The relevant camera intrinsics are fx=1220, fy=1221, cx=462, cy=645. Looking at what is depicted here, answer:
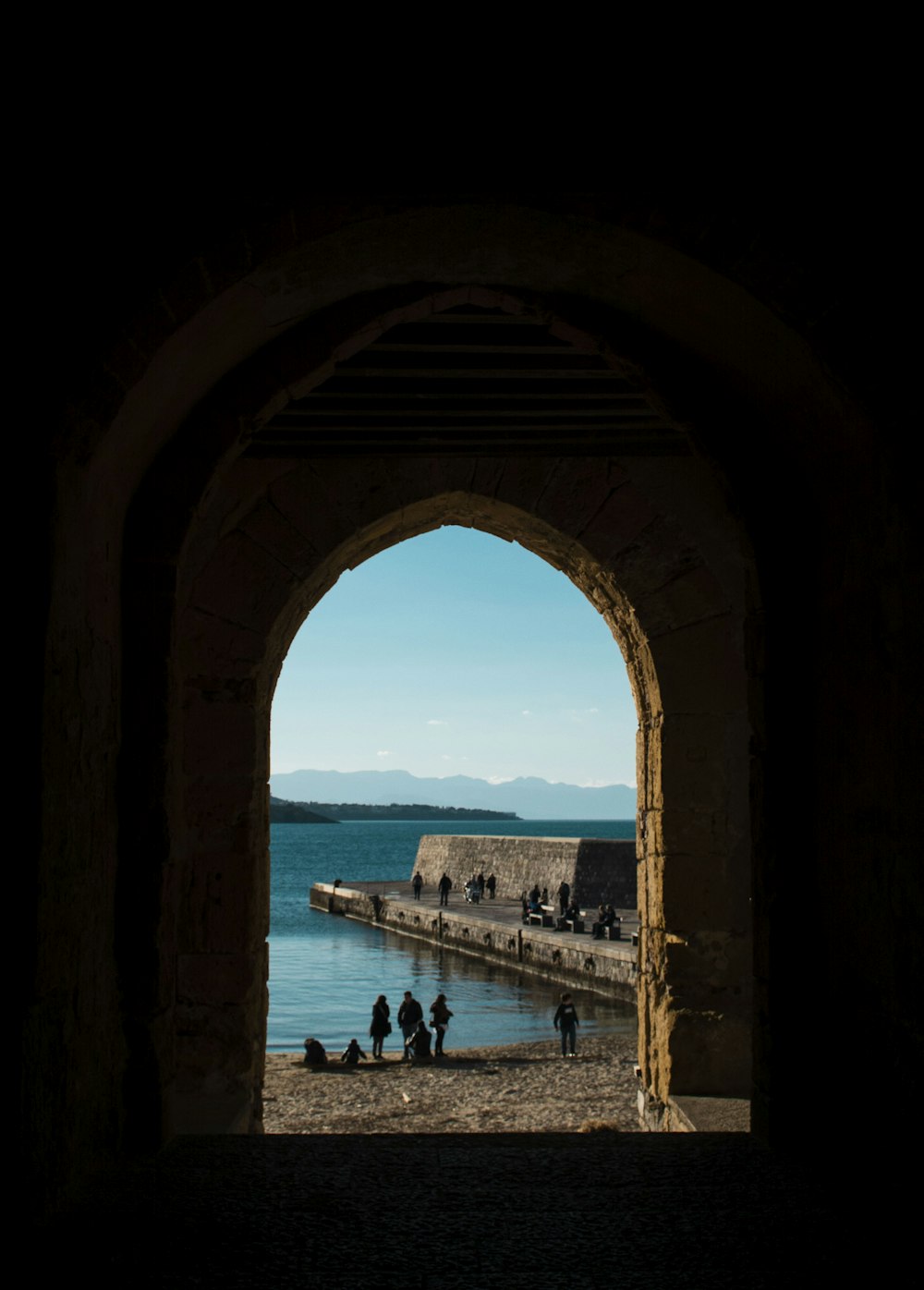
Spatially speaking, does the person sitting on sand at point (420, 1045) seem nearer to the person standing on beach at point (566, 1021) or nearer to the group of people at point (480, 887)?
the person standing on beach at point (566, 1021)

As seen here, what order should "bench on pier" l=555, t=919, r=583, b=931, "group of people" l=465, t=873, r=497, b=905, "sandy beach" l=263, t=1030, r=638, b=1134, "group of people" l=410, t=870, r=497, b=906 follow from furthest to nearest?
"group of people" l=465, t=873, r=497, b=905, "group of people" l=410, t=870, r=497, b=906, "bench on pier" l=555, t=919, r=583, b=931, "sandy beach" l=263, t=1030, r=638, b=1134

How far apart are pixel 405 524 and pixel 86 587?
314 centimetres

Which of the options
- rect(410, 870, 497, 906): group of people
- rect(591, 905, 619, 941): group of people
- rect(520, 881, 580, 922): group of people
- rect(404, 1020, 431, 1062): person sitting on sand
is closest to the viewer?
rect(404, 1020, 431, 1062): person sitting on sand

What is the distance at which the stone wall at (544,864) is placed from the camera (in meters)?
33.3

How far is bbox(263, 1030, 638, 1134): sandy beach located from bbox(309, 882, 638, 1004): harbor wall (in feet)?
6.01

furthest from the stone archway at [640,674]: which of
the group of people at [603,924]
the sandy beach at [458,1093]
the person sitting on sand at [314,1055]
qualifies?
the group of people at [603,924]

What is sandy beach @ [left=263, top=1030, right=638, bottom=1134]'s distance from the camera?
11242 mm

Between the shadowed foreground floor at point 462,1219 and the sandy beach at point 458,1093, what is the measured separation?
5152 millimetres

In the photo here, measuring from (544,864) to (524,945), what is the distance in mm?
7984

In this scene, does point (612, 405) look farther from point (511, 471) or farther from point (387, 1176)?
point (387, 1176)

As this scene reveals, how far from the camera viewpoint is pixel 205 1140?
12.7ft

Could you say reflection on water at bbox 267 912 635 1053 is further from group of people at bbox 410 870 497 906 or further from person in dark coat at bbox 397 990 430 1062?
person in dark coat at bbox 397 990 430 1062

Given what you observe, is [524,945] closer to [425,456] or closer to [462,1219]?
[425,456]

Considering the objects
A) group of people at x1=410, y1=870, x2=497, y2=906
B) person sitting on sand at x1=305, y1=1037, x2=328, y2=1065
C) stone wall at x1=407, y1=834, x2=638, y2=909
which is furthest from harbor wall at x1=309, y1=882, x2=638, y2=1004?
person sitting on sand at x1=305, y1=1037, x2=328, y2=1065
